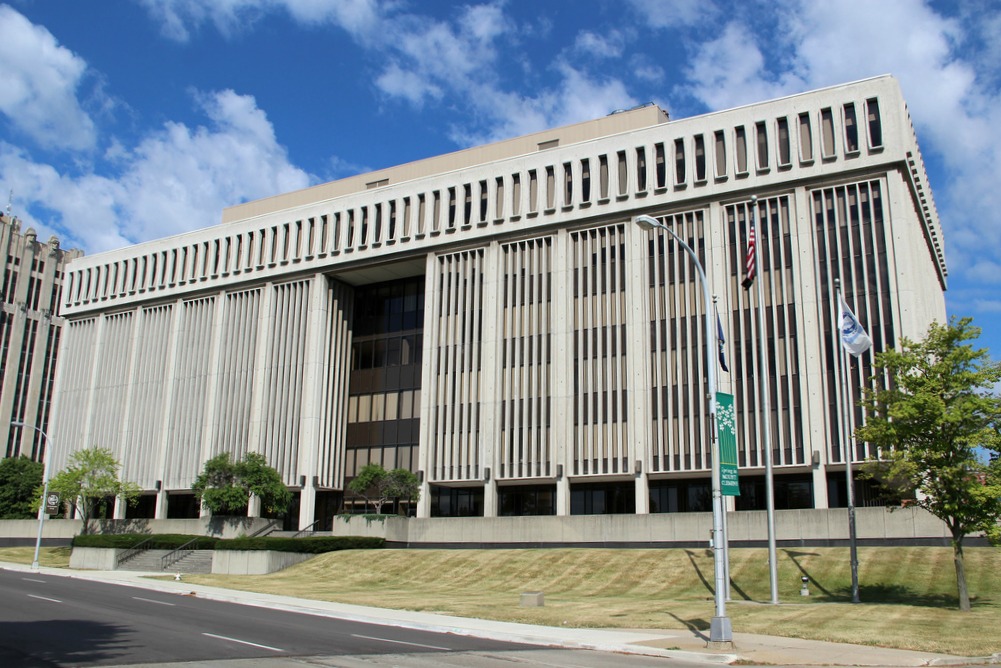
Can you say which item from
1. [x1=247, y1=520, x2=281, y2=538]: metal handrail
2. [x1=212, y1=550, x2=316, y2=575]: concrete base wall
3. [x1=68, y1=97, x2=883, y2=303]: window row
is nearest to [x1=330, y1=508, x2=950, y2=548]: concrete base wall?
[x1=212, y1=550, x2=316, y2=575]: concrete base wall

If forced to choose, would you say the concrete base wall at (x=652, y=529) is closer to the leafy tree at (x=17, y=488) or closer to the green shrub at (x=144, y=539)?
the green shrub at (x=144, y=539)

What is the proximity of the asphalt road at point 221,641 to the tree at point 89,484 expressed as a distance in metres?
31.3

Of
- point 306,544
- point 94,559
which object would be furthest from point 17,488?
point 306,544

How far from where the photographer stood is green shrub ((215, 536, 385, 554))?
138ft

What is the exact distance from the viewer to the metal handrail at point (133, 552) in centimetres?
4700

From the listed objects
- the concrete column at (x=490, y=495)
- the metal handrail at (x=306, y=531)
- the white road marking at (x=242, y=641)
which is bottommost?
the white road marking at (x=242, y=641)

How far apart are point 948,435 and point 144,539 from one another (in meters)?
40.5

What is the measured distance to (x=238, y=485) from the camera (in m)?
51.7

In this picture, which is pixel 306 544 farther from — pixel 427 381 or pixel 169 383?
pixel 169 383

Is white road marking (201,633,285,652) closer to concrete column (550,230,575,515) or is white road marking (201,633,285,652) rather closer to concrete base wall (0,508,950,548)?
concrete base wall (0,508,950,548)

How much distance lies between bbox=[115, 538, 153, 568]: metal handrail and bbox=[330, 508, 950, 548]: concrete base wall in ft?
34.5

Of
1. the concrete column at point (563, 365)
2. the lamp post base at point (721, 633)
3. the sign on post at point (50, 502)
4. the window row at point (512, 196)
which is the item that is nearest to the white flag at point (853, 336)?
the lamp post base at point (721, 633)

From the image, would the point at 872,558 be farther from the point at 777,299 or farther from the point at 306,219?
the point at 306,219

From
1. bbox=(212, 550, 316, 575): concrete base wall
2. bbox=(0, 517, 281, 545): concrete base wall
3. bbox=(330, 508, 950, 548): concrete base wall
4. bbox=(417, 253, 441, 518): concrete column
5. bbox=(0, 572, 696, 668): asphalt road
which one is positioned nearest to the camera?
bbox=(0, 572, 696, 668): asphalt road
